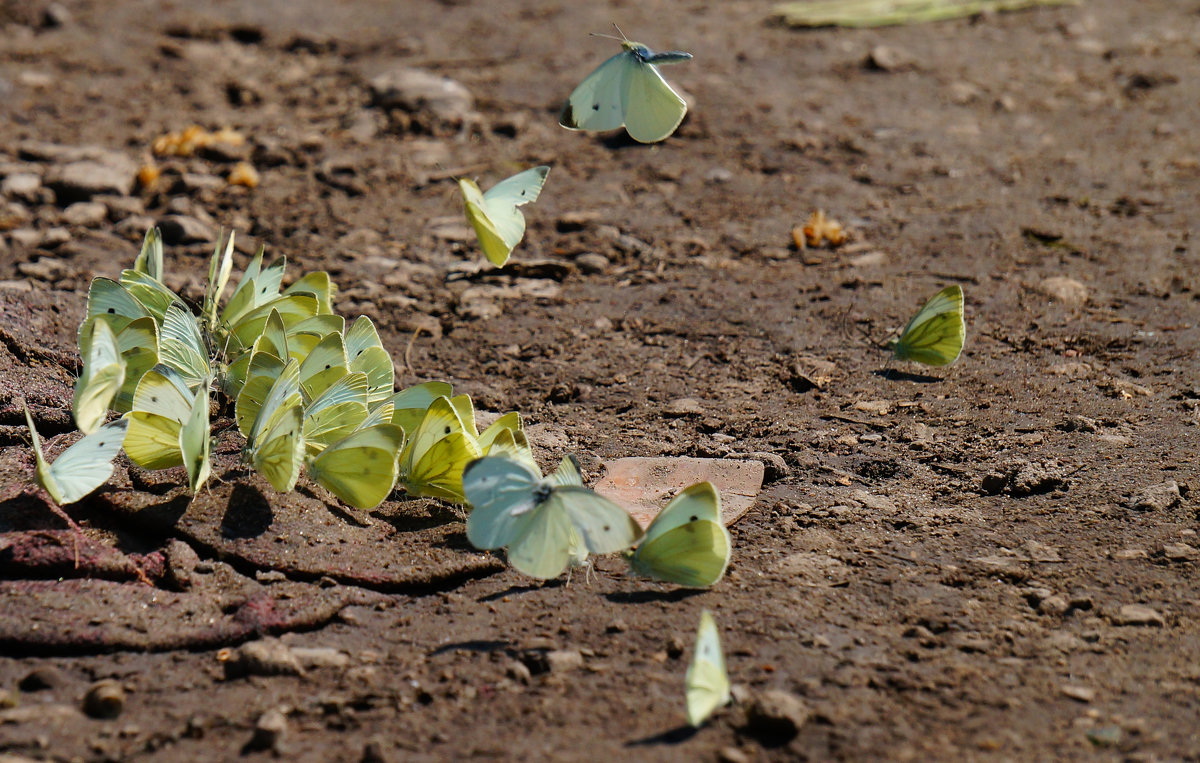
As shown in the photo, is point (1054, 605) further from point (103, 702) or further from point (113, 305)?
point (113, 305)

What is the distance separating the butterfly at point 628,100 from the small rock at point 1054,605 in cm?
150

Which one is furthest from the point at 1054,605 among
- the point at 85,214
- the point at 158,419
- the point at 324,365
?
the point at 85,214

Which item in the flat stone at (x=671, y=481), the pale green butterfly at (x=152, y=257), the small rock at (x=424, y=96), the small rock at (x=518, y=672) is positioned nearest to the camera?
the small rock at (x=518, y=672)

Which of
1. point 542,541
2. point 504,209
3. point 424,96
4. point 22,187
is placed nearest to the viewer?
point 542,541

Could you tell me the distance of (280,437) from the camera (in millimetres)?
2576

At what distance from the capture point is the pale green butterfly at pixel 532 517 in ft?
7.76

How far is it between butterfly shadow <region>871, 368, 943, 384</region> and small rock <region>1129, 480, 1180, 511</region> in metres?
0.88

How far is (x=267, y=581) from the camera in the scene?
2.51 meters

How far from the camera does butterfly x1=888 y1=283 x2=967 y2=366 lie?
11.6ft

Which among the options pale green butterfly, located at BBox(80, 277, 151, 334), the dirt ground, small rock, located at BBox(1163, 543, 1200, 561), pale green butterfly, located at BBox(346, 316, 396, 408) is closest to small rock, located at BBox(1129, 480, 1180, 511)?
the dirt ground

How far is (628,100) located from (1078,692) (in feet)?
5.99

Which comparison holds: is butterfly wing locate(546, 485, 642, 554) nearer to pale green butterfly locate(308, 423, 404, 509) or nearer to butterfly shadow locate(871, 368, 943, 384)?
pale green butterfly locate(308, 423, 404, 509)

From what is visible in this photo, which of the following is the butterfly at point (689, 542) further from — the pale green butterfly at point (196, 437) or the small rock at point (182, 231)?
the small rock at point (182, 231)

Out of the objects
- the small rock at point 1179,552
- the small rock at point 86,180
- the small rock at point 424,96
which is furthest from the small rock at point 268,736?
the small rock at point 424,96
